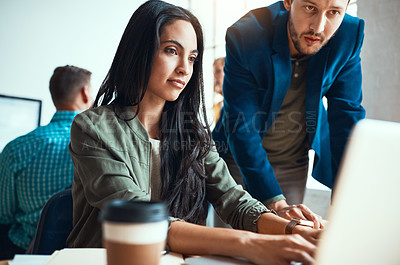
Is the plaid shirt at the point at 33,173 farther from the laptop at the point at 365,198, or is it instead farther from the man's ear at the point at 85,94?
the laptop at the point at 365,198

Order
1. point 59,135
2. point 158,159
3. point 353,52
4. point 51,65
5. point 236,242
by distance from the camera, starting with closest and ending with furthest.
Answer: point 236,242 → point 158,159 → point 353,52 → point 59,135 → point 51,65

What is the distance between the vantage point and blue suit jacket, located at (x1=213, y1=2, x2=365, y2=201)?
149cm

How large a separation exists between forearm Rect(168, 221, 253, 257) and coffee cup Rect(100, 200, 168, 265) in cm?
25

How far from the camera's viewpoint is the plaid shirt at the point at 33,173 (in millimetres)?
1782

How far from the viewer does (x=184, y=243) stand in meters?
A: 0.72

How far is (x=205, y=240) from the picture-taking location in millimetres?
703

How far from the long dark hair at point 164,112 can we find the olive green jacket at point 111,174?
0.07 m

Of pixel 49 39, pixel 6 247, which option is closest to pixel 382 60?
pixel 6 247

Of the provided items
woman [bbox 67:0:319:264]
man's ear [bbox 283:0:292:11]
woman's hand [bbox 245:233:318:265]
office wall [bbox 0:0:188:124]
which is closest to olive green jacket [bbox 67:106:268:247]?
woman [bbox 67:0:319:264]

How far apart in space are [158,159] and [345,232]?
0.86m

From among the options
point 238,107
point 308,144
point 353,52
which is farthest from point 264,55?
point 308,144

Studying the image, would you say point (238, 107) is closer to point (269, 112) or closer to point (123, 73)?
point (269, 112)

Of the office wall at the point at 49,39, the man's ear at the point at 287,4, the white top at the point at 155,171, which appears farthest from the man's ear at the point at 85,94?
the office wall at the point at 49,39

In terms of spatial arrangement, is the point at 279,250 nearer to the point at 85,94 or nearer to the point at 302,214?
the point at 302,214
